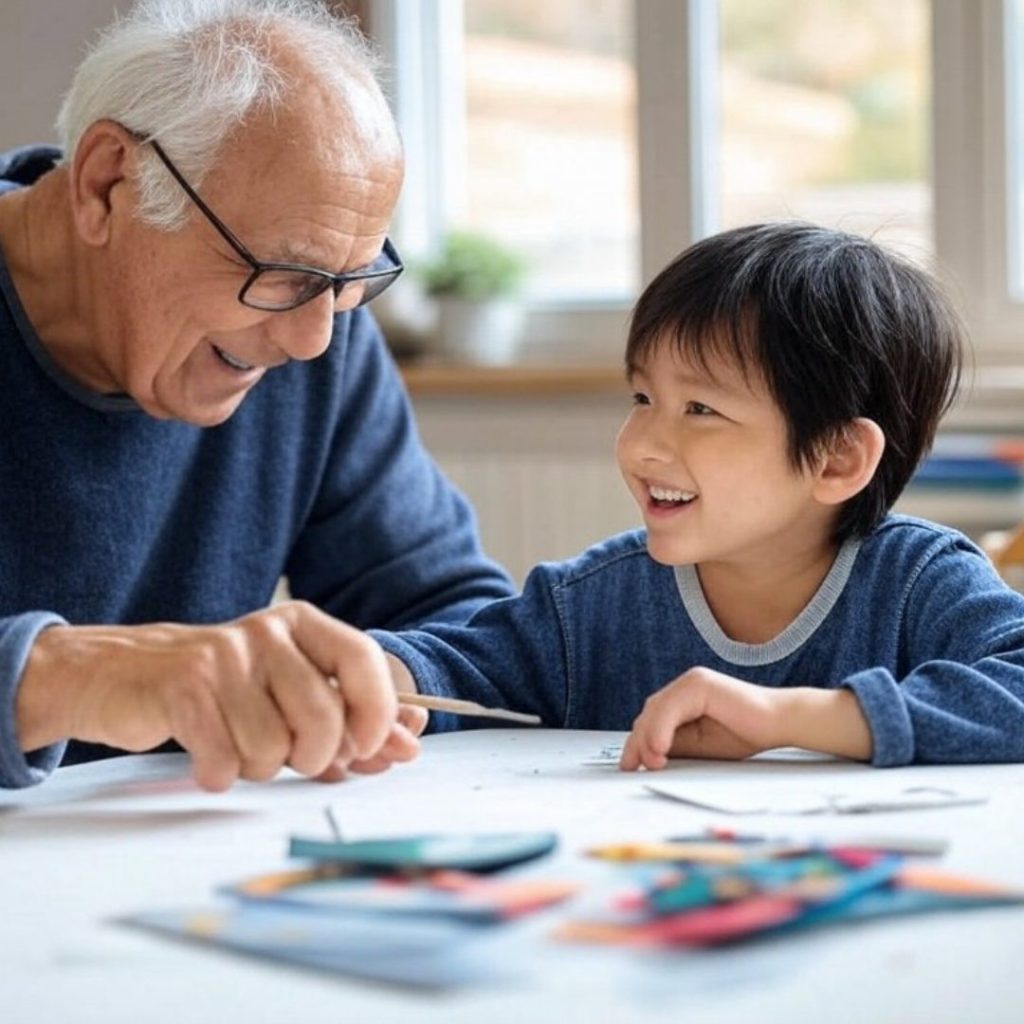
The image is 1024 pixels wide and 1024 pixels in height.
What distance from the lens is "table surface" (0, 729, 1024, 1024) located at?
739mm

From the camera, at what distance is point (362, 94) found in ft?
5.08

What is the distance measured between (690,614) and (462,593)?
0.36 meters

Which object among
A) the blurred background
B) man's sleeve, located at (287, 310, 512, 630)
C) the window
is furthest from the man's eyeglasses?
the window

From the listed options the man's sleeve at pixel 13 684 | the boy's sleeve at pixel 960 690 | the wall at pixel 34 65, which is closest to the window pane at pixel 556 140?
the wall at pixel 34 65

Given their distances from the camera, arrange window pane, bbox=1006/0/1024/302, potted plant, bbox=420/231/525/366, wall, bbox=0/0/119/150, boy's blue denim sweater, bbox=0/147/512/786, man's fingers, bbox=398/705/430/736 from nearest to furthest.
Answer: man's fingers, bbox=398/705/430/736, boy's blue denim sweater, bbox=0/147/512/786, wall, bbox=0/0/119/150, window pane, bbox=1006/0/1024/302, potted plant, bbox=420/231/525/366

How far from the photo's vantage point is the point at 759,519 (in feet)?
4.83

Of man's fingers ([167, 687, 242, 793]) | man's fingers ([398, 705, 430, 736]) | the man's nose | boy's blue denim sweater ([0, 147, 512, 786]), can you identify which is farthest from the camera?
boy's blue denim sweater ([0, 147, 512, 786])

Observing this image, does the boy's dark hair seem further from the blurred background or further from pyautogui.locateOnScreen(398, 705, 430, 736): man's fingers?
the blurred background

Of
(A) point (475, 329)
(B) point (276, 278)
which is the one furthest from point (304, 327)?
(A) point (475, 329)

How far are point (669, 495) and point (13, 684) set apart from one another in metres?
0.56

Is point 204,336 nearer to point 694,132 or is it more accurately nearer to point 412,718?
point 412,718

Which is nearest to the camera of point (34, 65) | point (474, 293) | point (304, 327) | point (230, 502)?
point (304, 327)

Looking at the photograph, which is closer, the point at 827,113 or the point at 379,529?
the point at 379,529

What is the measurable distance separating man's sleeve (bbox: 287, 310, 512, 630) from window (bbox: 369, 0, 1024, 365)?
1.27 m
